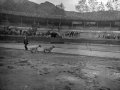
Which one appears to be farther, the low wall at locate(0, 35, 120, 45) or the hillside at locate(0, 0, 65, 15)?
the hillside at locate(0, 0, 65, 15)

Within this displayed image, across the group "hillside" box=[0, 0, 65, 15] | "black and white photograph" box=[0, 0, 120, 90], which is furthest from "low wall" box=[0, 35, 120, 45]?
"hillside" box=[0, 0, 65, 15]

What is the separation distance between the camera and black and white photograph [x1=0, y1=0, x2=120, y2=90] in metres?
5.21

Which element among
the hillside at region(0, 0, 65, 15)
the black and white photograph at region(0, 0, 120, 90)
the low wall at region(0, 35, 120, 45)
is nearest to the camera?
the black and white photograph at region(0, 0, 120, 90)

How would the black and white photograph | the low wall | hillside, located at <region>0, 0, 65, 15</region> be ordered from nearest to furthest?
the black and white photograph → the low wall → hillside, located at <region>0, 0, 65, 15</region>

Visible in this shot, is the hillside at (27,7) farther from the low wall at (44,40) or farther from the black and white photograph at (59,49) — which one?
the low wall at (44,40)

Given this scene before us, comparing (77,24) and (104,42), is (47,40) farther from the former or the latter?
(77,24)

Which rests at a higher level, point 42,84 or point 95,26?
point 95,26

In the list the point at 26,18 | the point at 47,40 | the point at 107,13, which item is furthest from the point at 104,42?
the point at 107,13

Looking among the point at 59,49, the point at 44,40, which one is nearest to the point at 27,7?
the point at 44,40

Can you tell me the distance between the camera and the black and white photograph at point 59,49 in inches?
205

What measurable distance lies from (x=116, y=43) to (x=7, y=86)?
22.3 metres

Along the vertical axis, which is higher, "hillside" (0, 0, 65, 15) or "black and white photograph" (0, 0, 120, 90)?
"hillside" (0, 0, 65, 15)

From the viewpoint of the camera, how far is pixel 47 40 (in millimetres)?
22562

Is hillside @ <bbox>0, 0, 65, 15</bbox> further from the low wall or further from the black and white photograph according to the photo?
the low wall
